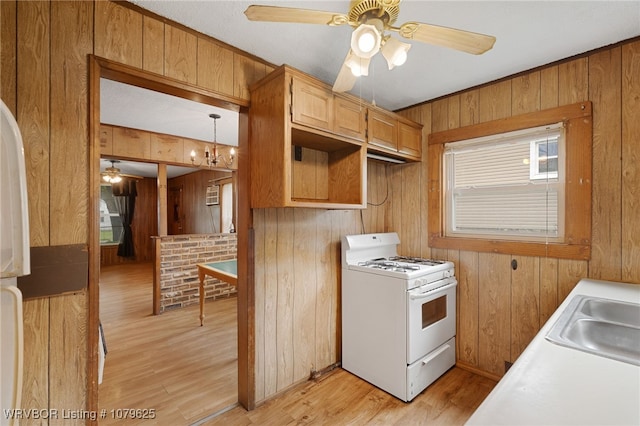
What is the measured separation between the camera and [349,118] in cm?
218

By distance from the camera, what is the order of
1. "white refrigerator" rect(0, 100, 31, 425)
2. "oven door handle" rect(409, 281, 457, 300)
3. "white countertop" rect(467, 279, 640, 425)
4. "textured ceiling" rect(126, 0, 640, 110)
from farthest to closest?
"oven door handle" rect(409, 281, 457, 300), "textured ceiling" rect(126, 0, 640, 110), "white refrigerator" rect(0, 100, 31, 425), "white countertop" rect(467, 279, 640, 425)

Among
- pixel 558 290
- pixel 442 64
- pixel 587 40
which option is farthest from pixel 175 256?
pixel 587 40

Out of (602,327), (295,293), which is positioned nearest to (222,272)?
(295,293)

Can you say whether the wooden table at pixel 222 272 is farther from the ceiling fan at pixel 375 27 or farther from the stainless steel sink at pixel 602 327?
the stainless steel sink at pixel 602 327

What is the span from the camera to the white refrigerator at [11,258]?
95 cm

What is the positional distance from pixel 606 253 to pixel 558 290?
0.39 meters

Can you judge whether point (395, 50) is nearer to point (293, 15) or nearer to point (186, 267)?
point (293, 15)

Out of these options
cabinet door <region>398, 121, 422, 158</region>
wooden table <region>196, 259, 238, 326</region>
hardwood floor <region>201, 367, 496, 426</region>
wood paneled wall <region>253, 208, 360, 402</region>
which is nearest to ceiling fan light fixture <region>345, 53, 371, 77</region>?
wood paneled wall <region>253, 208, 360, 402</region>

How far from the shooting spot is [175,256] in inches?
168

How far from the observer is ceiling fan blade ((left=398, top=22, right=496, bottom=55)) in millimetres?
1248

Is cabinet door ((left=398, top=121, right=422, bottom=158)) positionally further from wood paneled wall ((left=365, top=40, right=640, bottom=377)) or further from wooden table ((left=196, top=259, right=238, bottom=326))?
wooden table ((left=196, top=259, right=238, bottom=326))

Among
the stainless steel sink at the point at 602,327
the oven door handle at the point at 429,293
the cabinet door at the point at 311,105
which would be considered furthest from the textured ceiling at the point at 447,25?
the oven door handle at the point at 429,293

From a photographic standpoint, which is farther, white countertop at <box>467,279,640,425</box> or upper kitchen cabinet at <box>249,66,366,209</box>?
upper kitchen cabinet at <box>249,66,366,209</box>

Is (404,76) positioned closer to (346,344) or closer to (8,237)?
(346,344)
